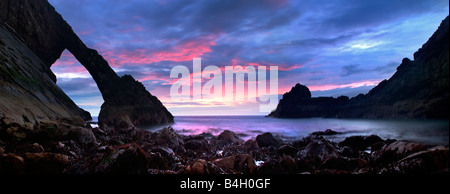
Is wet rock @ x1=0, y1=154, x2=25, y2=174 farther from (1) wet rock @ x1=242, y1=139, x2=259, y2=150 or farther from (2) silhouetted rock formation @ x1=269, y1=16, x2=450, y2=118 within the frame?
(1) wet rock @ x1=242, y1=139, x2=259, y2=150

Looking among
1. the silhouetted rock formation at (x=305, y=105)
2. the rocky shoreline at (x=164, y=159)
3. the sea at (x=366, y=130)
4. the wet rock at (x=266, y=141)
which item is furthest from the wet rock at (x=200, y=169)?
the silhouetted rock formation at (x=305, y=105)

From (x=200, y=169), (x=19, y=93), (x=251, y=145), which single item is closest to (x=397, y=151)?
(x=200, y=169)

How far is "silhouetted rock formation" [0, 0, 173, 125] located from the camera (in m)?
33.5

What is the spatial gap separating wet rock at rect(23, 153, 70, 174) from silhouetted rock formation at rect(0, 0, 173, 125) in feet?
101

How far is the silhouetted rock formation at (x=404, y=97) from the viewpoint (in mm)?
5066

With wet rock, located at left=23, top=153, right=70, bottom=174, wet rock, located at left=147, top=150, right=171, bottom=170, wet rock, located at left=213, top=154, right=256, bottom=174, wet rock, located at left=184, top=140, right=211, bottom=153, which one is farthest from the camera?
wet rock, located at left=184, top=140, right=211, bottom=153

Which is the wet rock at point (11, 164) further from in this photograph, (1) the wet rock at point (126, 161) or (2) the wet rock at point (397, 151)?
(2) the wet rock at point (397, 151)

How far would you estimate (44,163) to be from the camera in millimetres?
4898

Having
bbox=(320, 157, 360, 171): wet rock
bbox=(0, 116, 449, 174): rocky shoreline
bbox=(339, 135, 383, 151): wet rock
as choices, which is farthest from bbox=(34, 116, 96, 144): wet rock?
bbox=(339, 135, 383, 151): wet rock

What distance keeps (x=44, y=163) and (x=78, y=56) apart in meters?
64.0

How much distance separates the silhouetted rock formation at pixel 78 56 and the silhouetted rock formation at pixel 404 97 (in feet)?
113
